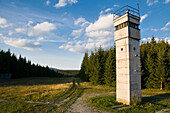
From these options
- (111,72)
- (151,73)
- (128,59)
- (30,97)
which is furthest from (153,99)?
(30,97)

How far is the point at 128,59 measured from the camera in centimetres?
1323

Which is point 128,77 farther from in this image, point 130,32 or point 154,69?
point 154,69

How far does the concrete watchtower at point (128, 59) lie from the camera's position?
13164mm

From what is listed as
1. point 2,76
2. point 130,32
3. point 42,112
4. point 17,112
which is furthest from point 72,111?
point 2,76

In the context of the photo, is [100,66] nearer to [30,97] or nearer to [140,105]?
[140,105]

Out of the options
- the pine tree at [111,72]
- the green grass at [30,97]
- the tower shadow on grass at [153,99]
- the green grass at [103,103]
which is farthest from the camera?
the pine tree at [111,72]

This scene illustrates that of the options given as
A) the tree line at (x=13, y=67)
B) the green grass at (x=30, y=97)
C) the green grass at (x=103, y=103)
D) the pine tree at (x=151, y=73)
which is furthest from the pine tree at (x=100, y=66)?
the tree line at (x=13, y=67)

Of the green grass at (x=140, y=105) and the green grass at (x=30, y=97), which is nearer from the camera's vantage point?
the green grass at (x=140, y=105)

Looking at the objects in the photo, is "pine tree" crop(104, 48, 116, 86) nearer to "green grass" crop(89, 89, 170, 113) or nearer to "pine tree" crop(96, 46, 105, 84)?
"pine tree" crop(96, 46, 105, 84)

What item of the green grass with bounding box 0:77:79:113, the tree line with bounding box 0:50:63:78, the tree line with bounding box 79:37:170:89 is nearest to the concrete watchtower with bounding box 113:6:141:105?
the green grass with bounding box 0:77:79:113

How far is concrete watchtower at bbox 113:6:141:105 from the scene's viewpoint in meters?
13.2

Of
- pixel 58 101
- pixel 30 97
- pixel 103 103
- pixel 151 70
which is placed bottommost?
pixel 30 97

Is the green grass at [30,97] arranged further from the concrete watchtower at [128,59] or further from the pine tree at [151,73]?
the pine tree at [151,73]

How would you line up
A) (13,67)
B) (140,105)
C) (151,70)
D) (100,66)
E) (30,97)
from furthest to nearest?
(13,67), (100,66), (151,70), (30,97), (140,105)
